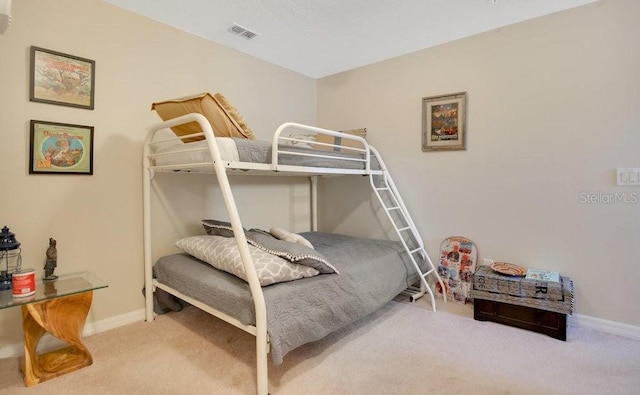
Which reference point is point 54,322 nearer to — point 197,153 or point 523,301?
point 197,153

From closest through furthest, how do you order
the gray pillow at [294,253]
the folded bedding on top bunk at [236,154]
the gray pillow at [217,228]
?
the folded bedding on top bunk at [236,154] < the gray pillow at [294,253] < the gray pillow at [217,228]

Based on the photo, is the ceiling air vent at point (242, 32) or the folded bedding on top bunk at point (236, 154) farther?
the ceiling air vent at point (242, 32)

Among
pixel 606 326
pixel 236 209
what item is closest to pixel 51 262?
pixel 236 209

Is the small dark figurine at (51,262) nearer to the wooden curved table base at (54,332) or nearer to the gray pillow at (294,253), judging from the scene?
the wooden curved table base at (54,332)

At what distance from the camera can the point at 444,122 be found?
9.41ft

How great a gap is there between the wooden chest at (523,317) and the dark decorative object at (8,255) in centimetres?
298

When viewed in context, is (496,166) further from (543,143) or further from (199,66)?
(199,66)

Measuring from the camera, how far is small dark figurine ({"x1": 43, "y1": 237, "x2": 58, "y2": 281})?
1939 mm

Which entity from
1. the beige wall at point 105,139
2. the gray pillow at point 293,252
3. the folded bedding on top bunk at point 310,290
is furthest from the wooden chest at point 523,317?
the beige wall at point 105,139

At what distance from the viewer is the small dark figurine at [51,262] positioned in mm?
1939

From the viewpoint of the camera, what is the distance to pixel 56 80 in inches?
79.5

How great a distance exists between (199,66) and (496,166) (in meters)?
2.61

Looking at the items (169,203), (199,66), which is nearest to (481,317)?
(169,203)

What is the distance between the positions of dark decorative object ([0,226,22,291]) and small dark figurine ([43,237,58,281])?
15 cm
